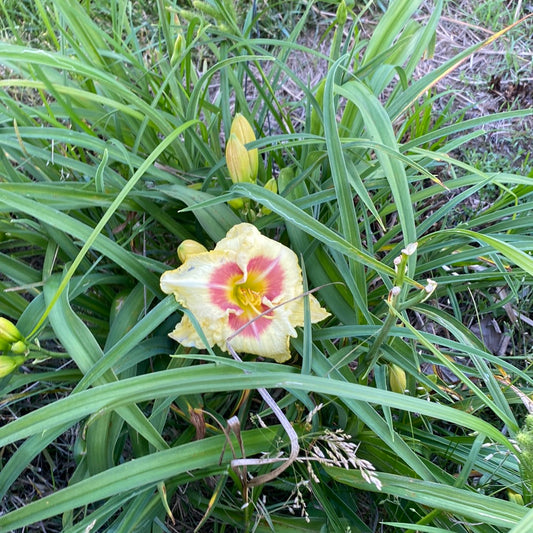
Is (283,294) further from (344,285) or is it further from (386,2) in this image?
(386,2)

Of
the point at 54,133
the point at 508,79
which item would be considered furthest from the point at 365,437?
the point at 508,79

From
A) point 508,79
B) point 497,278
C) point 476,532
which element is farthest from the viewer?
point 508,79

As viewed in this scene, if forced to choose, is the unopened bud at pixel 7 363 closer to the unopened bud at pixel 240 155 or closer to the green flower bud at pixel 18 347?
the green flower bud at pixel 18 347

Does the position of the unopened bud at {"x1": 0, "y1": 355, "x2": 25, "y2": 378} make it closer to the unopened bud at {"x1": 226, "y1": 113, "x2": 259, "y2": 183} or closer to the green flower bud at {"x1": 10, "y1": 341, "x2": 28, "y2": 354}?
the green flower bud at {"x1": 10, "y1": 341, "x2": 28, "y2": 354}

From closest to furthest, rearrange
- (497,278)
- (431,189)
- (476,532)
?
(476,532)
(431,189)
(497,278)

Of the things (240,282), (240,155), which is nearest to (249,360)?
(240,282)

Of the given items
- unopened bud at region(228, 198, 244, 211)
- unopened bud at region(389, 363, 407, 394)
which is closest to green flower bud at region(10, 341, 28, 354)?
unopened bud at region(228, 198, 244, 211)
